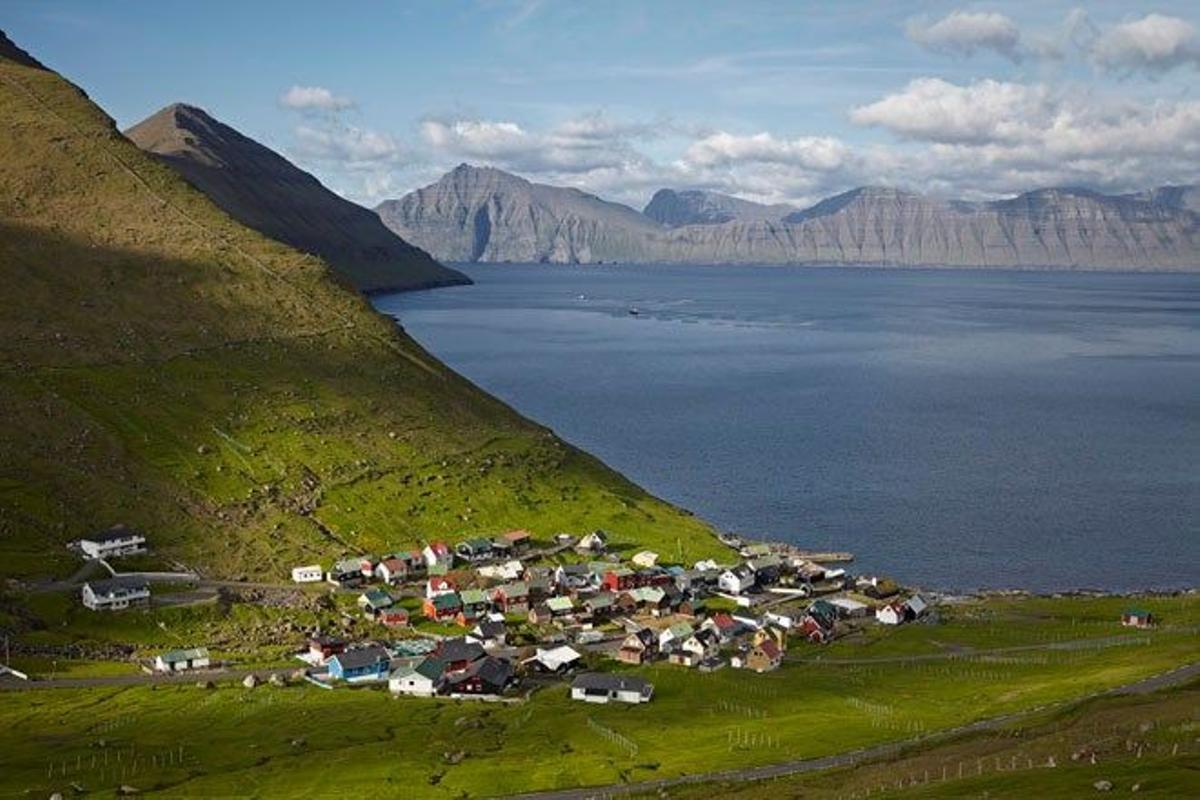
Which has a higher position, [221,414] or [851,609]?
[221,414]

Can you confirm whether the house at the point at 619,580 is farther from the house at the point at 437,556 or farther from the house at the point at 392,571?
the house at the point at 392,571

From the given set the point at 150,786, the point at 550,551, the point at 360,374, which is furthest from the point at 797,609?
the point at 360,374

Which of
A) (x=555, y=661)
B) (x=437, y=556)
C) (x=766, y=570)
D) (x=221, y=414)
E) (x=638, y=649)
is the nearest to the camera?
(x=555, y=661)

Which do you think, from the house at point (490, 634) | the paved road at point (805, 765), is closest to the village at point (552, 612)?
the house at point (490, 634)

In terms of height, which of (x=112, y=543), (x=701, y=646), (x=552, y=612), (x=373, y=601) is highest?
(x=112, y=543)

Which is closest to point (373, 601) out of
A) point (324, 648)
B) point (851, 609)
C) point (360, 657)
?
point (324, 648)

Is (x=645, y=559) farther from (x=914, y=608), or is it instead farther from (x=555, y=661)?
(x=555, y=661)

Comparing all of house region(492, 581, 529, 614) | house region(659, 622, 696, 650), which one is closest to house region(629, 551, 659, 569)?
house region(492, 581, 529, 614)

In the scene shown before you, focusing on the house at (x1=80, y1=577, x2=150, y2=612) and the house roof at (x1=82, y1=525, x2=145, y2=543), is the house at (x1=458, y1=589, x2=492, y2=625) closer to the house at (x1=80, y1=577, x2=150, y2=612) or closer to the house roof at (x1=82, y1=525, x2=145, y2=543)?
the house at (x1=80, y1=577, x2=150, y2=612)
